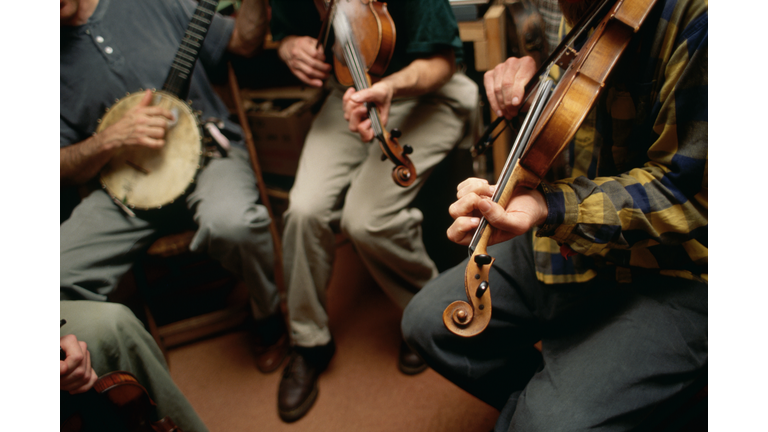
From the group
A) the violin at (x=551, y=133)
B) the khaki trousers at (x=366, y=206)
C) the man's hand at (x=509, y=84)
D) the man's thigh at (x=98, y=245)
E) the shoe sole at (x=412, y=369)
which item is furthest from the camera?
the shoe sole at (x=412, y=369)

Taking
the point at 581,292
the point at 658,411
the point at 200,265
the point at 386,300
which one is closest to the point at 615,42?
the point at 581,292

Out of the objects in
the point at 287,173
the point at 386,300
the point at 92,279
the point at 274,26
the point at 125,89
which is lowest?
the point at 386,300

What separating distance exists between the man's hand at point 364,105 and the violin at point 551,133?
0.48 meters

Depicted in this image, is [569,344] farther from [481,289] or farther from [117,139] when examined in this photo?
[117,139]

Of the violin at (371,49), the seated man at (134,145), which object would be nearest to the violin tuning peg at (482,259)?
the violin at (371,49)

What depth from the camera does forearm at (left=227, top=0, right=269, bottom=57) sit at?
1.37 metres

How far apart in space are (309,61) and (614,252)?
3.18ft

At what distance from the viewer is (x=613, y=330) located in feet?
2.47

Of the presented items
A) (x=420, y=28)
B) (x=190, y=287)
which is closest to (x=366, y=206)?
(x=420, y=28)

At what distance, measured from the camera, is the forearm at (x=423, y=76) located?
1.14 metres

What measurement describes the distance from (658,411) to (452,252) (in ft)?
2.91

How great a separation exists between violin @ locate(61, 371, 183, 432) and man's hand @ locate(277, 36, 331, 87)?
35.8 inches

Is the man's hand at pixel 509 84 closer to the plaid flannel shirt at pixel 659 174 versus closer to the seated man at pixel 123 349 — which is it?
the plaid flannel shirt at pixel 659 174

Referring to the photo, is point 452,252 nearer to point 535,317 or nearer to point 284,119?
point 535,317
